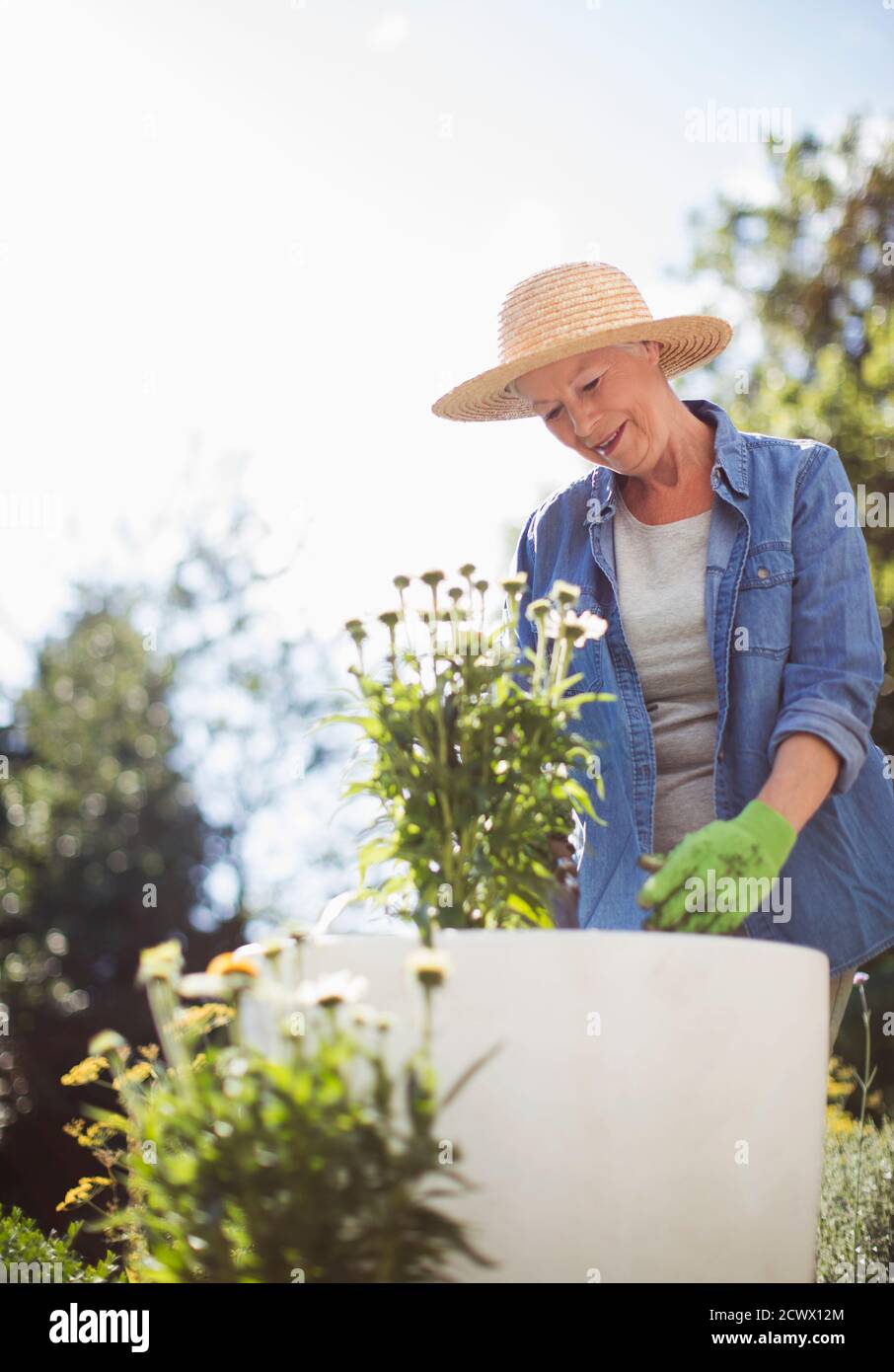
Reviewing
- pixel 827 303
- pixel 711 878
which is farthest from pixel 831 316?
pixel 711 878

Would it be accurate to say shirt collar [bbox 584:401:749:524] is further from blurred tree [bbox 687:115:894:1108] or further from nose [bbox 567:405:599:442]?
blurred tree [bbox 687:115:894:1108]

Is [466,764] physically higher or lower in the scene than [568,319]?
lower

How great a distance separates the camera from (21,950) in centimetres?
1444

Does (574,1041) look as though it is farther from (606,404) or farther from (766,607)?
(606,404)

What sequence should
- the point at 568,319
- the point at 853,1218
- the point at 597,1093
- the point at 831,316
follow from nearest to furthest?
the point at 597,1093 → the point at 568,319 → the point at 853,1218 → the point at 831,316

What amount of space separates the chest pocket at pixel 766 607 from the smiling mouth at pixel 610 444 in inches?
12.7

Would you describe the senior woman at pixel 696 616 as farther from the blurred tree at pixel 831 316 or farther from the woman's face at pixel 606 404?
the blurred tree at pixel 831 316

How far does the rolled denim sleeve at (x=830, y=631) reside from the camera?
2047 mm

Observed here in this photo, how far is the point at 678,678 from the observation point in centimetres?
240

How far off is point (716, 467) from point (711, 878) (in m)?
0.89

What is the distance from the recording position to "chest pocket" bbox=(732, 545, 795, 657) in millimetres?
2283

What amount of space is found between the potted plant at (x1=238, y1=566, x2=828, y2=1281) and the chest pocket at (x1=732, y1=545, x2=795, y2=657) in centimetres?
62

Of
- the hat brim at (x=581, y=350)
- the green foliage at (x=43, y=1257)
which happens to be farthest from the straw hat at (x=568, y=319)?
the green foliage at (x=43, y=1257)
